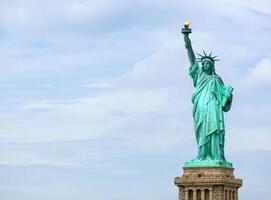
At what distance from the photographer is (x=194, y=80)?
251 feet

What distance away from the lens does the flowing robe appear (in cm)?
7431

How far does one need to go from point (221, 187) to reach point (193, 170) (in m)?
2.34

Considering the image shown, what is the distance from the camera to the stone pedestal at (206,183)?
73.1m

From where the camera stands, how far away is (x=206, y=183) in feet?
241

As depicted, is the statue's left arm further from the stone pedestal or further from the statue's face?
the stone pedestal

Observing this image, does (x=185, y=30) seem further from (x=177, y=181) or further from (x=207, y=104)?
(x=177, y=181)

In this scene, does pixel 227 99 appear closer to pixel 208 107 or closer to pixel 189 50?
→ pixel 208 107

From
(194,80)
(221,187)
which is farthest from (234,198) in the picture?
(194,80)

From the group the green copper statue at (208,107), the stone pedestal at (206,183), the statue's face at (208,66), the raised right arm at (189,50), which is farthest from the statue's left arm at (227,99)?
the stone pedestal at (206,183)

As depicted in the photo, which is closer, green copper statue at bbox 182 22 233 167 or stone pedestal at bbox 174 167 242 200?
stone pedestal at bbox 174 167 242 200

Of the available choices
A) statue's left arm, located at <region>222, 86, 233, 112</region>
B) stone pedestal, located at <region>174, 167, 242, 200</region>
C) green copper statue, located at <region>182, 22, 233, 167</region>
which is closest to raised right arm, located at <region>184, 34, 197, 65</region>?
green copper statue, located at <region>182, 22, 233, 167</region>

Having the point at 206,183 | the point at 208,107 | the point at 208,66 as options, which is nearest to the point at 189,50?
the point at 208,66

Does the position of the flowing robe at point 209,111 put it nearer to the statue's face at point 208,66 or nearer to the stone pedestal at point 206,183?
the statue's face at point 208,66

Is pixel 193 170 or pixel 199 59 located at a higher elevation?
pixel 199 59
